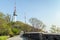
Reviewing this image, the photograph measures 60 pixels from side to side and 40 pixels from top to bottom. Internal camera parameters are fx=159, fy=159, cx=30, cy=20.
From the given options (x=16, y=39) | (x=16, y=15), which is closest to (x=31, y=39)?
(x=16, y=39)

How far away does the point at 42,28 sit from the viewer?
119 ft

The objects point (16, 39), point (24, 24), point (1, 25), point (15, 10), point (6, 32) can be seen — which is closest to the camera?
point (16, 39)

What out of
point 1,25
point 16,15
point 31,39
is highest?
point 16,15

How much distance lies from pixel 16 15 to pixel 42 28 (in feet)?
24.0

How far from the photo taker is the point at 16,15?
32.7 metres

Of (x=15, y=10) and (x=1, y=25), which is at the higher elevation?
(x=15, y=10)

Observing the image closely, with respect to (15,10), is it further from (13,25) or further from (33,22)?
(33,22)

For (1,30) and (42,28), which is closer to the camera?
(1,30)

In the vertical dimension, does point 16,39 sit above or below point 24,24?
below

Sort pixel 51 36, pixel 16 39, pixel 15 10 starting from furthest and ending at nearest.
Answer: pixel 15 10 → pixel 16 39 → pixel 51 36

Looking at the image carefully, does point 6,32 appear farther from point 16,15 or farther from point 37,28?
point 37,28

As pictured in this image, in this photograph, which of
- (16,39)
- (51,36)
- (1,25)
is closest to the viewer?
(51,36)

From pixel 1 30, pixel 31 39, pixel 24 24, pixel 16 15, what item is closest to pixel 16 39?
pixel 31 39

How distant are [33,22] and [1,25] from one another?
44.2 feet
